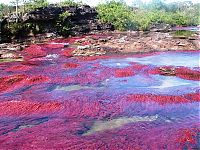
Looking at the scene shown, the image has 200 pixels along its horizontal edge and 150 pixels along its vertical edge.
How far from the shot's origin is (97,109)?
1970 cm

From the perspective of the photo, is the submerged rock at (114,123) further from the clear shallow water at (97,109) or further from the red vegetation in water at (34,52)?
the red vegetation in water at (34,52)

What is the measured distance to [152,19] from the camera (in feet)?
368

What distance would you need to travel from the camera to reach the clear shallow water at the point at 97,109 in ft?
49.2

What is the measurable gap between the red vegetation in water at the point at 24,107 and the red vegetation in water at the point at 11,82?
15.2ft

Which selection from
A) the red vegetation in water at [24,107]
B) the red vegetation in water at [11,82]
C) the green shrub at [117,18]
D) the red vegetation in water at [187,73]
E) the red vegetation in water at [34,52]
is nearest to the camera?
the red vegetation in water at [24,107]

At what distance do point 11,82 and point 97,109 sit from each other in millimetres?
10601

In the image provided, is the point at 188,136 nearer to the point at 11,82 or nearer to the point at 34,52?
the point at 11,82

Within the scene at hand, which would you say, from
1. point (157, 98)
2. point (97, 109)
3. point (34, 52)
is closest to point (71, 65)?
point (34, 52)

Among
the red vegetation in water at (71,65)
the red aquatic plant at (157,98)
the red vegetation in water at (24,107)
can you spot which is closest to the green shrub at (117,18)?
the red vegetation in water at (71,65)

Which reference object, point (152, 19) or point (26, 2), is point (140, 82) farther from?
point (152, 19)

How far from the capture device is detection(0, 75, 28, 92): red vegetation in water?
2562 centimetres

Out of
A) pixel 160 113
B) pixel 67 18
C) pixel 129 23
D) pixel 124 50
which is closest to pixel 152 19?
pixel 129 23

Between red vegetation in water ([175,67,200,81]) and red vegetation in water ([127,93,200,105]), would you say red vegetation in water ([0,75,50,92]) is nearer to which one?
red vegetation in water ([127,93,200,105])

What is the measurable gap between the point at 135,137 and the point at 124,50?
109ft
